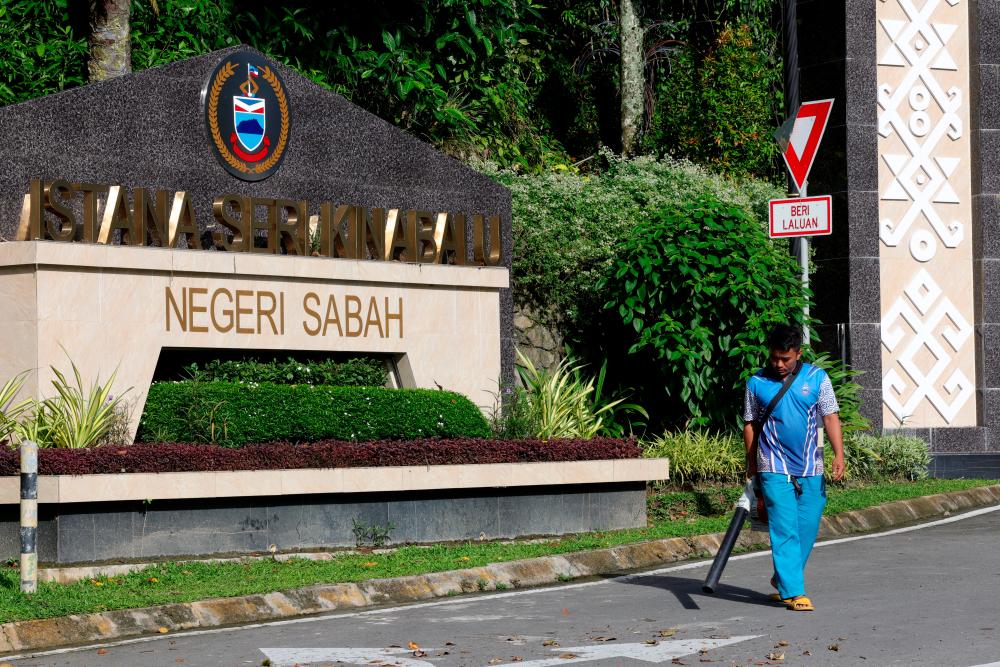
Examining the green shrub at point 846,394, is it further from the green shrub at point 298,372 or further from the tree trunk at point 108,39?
the tree trunk at point 108,39

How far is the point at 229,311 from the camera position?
14.0 m

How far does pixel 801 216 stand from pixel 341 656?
8139mm

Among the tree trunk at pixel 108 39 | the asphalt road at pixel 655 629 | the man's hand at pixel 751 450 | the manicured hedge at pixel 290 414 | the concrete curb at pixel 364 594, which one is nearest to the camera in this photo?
the asphalt road at pixel 655 629

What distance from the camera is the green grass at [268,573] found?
9500 mm

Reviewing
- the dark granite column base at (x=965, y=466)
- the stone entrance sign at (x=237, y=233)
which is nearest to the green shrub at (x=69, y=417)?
the stone entrance sign at (x=237, y=233)

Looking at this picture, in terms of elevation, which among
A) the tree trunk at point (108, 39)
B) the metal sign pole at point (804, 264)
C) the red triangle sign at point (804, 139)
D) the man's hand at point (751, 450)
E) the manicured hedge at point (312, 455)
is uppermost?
the tree trunk at point (108, 39)

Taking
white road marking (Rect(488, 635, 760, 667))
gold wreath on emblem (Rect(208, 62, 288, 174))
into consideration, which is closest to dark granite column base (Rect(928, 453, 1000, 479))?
gold wreath on emblem (Rect(208, 62, 288, 174))

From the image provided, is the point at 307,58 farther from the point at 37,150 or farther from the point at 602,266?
the point at 37,150

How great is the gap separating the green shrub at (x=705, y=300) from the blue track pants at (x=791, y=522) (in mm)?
6545

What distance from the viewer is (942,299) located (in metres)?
19.5

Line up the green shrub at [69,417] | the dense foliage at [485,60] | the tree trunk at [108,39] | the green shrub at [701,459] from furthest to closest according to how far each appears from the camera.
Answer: the dense foliage at [485,60]
the tree trunk at [108,39]
the green shrub at [701,459]
the green shrub at [69,417]

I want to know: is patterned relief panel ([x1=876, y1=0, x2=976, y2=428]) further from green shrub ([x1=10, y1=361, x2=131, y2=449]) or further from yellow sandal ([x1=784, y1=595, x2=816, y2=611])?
green shrub ([x1=10, y1=361, x2=131, y2=449])

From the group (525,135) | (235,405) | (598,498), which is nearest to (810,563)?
(598,498)

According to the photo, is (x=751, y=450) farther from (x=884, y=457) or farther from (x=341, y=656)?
(x=884, y=457)
